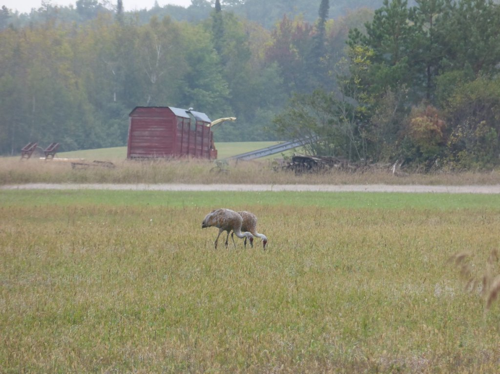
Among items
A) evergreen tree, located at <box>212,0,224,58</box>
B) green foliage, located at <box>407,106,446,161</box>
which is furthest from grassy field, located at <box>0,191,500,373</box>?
evergreen tree, located at <box>212,0,224,58</box>

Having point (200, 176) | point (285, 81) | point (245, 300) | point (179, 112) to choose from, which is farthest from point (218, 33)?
point (245, 300)

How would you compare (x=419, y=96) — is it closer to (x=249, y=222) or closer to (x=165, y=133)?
(x=165, y=133)

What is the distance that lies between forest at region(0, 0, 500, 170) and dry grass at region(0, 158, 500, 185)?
2.23m

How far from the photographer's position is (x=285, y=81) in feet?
370

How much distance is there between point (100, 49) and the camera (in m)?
108

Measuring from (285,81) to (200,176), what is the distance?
76.0 m

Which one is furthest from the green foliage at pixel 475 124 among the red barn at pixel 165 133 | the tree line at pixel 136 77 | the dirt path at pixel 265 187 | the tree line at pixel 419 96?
the tree line at pixel 136 77

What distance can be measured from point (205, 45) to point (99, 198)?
3231 inches

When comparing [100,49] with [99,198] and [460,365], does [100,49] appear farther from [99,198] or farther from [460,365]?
[460,365]

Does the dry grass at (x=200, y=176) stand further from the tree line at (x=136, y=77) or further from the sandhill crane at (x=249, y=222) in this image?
the tree line at (x=136, y=77)

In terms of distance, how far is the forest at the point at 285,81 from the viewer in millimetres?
40156

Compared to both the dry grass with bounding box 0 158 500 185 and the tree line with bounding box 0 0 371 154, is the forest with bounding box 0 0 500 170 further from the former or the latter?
the dry grass with bounding box 0 158 500 185

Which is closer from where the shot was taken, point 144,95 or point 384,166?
point 384,166

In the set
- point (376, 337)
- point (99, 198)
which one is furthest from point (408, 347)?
point (99, 198)
